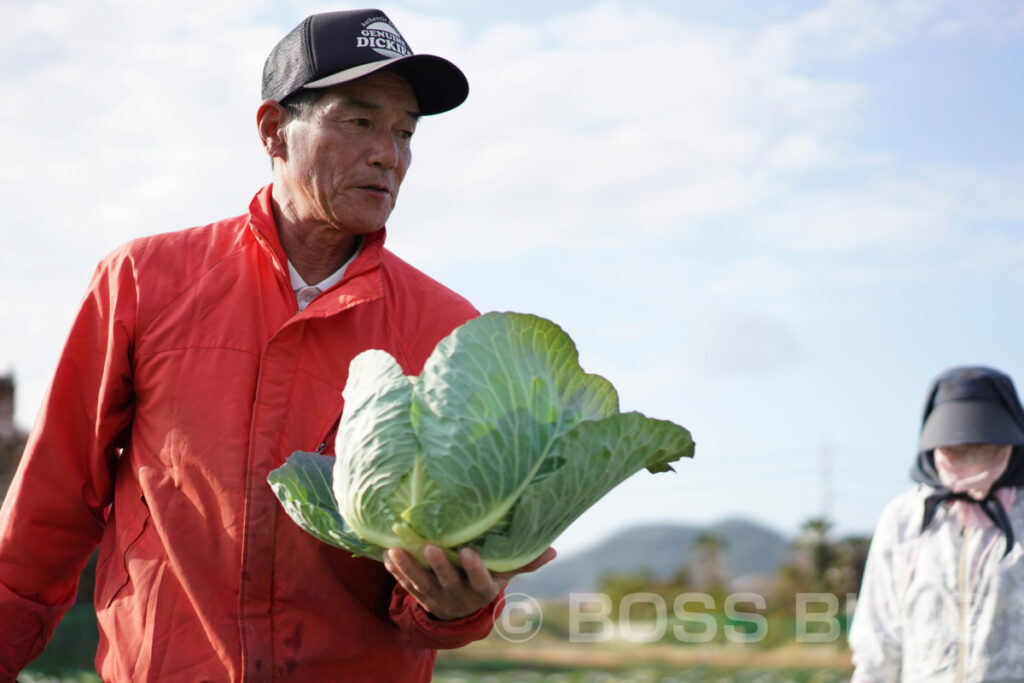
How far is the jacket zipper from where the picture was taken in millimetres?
4867

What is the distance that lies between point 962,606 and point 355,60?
3884mm

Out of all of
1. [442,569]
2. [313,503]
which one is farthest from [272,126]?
[442,569]

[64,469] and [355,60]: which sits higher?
[355,60]

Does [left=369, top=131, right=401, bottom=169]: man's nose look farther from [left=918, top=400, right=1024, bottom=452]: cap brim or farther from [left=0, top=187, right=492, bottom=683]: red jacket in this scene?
[left=918, top=400, right=1024, bottom=452]: cap brim

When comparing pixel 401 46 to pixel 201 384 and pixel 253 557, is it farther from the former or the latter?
pixel 253 557

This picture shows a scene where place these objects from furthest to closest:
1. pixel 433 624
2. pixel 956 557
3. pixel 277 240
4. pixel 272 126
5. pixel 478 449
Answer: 1. pixel 956 557
2. pixel 272 126
3. pixel 277 240
4. pixel 433 624
5. pixel 478 449

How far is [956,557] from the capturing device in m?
5.07

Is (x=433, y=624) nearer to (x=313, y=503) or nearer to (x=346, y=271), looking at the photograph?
(x=313, y=503)

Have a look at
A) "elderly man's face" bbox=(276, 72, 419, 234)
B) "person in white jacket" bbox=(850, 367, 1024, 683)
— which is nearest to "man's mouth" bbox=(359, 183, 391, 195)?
"elderly man's face" bbox=(276, 72, 419, 234)

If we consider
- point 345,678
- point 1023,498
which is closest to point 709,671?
point 1023,498

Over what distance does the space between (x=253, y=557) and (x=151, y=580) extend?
0.26 m

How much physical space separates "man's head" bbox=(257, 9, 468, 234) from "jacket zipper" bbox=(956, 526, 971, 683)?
3603 mm

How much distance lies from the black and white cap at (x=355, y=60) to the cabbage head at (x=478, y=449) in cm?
84

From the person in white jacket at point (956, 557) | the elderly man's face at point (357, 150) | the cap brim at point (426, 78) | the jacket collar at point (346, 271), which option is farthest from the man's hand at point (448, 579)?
the person in white jacket at point (956, 557)
